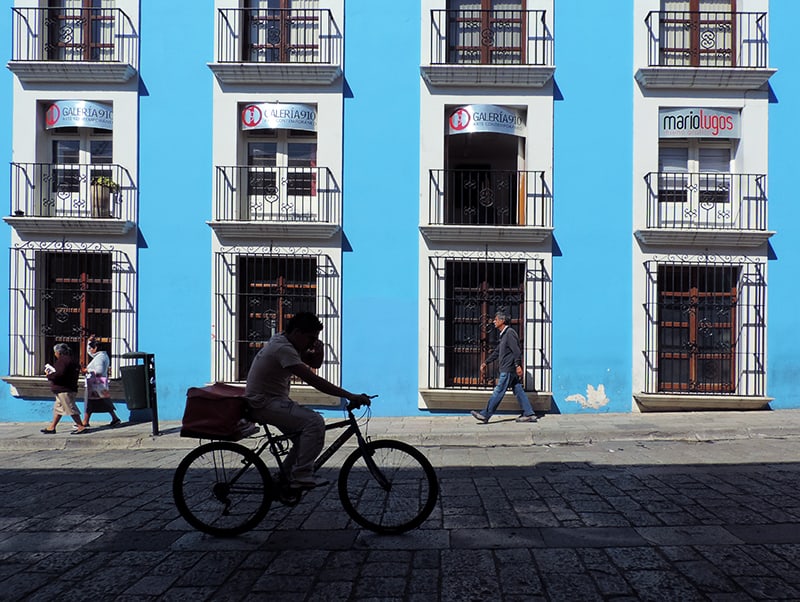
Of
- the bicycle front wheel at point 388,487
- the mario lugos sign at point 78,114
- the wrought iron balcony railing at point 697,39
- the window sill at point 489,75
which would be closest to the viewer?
the bicycle front wheel at point 388,487

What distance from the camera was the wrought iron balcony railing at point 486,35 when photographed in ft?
40.6

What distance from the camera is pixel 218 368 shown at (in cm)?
1233

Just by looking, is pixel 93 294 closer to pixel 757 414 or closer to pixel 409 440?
pixel 409 440

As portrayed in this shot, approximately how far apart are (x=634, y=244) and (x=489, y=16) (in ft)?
15.9

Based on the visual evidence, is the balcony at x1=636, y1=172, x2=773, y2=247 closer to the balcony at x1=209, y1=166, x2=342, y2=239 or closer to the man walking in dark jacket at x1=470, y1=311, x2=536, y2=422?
the man walking in dark jacket at x1=470, y1=311, x2=536, y2=422

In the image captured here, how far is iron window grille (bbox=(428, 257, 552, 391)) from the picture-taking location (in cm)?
1216

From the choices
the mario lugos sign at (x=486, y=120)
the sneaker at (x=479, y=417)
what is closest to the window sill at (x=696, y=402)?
the sneaker at (x=479, y=417)

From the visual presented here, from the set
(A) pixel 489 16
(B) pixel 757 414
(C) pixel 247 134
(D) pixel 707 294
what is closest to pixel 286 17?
(C) pixel 247 134

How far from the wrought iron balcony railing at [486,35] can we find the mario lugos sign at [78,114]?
6217 mm

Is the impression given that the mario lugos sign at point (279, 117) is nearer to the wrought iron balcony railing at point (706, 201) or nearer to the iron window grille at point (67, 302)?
the iron window grille at point (67, 302)

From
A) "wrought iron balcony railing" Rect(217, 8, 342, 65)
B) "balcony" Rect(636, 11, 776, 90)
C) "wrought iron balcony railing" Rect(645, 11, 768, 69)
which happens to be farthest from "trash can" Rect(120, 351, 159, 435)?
"wrought iron balcony railing" Rect(645, 11, 768, 69)

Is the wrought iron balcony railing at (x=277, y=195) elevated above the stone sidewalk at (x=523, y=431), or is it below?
above

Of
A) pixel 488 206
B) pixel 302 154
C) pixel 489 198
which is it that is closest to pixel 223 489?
pixel 488 206

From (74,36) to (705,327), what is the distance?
12.5 m
